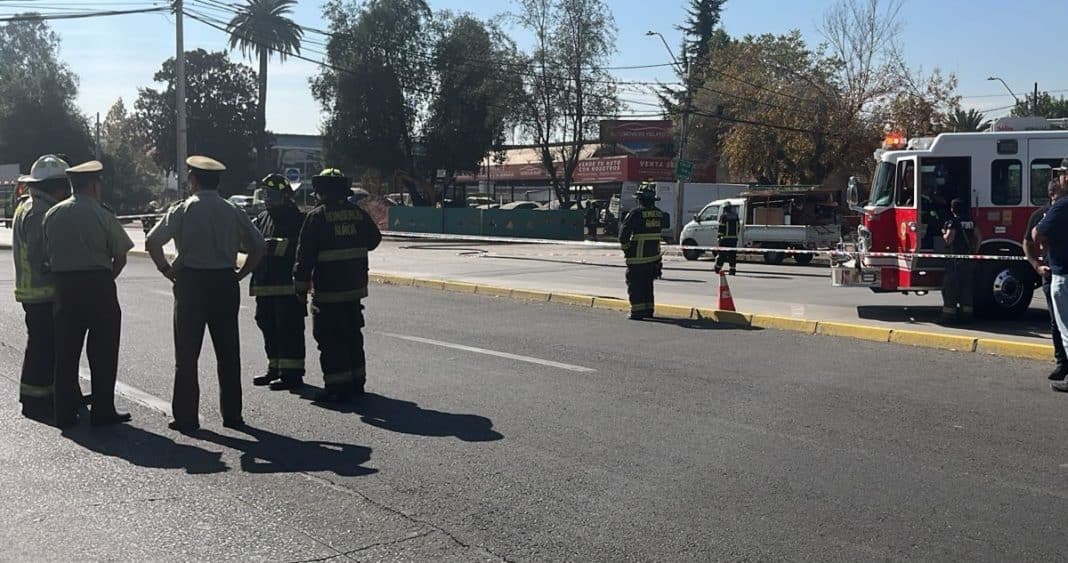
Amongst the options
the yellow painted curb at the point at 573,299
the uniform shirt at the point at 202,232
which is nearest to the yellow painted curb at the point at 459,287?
the yellow painted curb at the point at 573,299

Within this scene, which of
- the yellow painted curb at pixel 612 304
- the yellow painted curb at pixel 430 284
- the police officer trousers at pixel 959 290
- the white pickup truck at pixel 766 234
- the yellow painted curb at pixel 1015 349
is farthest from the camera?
the white pickup truck at pixel 766 234

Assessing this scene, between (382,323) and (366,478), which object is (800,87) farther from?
(366,478)

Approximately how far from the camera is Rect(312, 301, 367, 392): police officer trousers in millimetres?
7609

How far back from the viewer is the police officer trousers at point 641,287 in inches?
506

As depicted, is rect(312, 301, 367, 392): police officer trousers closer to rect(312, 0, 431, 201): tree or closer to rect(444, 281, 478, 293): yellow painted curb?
rect(444, 281, 478, 293): yellow painted curb

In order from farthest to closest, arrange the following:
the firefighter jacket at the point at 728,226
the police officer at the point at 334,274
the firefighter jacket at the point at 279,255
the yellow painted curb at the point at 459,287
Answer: the firefighter jacket at the point at 728,226 → the yellow painted curb at the point at 459,287 → the firefighter jacket at the point at 279,255 → the police officer at the point at 334,274

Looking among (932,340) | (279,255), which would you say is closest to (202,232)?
(279,255)

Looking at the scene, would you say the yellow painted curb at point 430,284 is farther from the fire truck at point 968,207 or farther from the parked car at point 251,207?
the fire truck at point 968,207

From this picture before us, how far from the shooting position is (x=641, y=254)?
12.9 metres

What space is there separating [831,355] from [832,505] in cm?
506

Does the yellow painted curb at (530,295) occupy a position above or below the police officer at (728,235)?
below

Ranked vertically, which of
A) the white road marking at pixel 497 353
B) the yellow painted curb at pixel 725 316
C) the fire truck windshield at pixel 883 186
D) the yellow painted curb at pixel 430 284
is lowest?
the white road marking at pixel 497 353

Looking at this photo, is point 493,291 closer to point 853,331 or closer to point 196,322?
point 853,331

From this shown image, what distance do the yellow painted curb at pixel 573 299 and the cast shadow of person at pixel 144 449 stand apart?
27.9 feet
